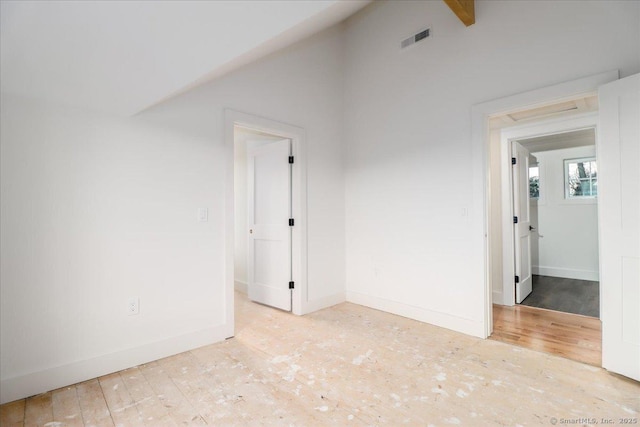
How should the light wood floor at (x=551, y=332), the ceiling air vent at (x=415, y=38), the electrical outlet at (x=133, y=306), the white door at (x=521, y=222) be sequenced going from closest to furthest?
the electrical outlet at (x=133, y=306) < the light wood floor at (x=551, y=332) < the ceiling air vent at (x=415, y=38) < the white door at (x=521, y=222)

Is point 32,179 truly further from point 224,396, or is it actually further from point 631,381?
point 631,381

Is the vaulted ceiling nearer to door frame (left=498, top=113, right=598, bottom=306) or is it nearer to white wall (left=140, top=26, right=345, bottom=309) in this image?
white wall (left=140, top=26, right=345, bottom=309)

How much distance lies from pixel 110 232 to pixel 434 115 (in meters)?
3.08

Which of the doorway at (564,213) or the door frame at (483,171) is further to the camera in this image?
the doorway at (564,213)

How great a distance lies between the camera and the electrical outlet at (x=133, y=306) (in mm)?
2383

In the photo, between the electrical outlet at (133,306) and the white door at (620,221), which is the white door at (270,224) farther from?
the white door at (620,221)

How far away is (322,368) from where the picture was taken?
2326mm

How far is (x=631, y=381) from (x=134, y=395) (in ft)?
10.6

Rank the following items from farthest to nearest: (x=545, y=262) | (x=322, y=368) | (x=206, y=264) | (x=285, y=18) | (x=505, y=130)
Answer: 1. (x=545, y=262)
2. (x=505, y=130)
3. (x=206, y=264)
4. (x=322, y=368)
5. (x=285, y=18)

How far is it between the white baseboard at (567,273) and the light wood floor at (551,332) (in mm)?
2433

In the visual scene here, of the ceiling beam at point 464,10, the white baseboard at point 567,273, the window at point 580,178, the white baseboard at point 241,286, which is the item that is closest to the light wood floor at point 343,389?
the white baseboard at point 241,286

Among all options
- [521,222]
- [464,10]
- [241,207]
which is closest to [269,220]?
[241,207]

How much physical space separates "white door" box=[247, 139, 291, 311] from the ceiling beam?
2.00 m

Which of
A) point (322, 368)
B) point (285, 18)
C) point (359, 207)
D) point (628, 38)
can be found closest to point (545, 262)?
point (359, 207)
